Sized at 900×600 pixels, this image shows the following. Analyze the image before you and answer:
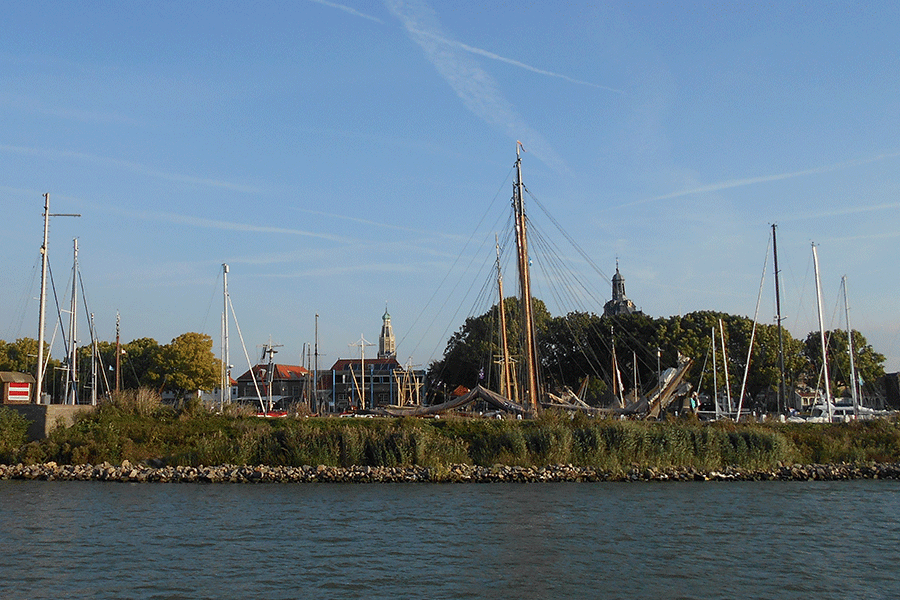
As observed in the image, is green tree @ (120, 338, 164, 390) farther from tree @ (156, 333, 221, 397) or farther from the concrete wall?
the concrete wall

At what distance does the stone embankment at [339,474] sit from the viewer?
3391 cm

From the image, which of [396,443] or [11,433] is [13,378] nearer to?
[11,433]

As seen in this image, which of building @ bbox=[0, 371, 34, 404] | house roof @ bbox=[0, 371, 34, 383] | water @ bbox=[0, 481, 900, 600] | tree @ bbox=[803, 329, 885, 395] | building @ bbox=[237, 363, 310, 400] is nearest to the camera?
water @ bbox=[0, 481, 900, 600]

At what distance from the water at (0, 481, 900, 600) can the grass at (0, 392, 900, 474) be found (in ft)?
15.8

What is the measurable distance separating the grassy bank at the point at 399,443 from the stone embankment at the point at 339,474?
97 cm

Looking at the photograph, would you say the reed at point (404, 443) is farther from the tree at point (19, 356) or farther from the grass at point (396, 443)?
the tree at point (19, 356)

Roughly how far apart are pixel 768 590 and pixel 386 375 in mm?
119303

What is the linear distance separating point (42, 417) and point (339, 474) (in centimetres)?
1544

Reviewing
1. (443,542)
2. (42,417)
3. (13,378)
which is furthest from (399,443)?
(13,378)

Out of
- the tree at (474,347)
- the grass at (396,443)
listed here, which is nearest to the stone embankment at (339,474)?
the grass at (396,443)

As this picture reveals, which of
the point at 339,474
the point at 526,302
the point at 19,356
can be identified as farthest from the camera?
the point at 19,356

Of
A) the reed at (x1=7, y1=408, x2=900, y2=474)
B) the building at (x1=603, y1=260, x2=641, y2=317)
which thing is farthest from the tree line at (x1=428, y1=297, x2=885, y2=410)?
the building at (x1=603, y1=260, x2=641, y2=317)

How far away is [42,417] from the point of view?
38.2 metres

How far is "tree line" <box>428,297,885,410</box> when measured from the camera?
77.0 m
